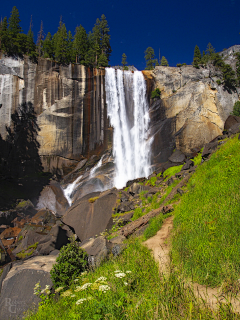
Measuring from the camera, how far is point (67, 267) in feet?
19.7

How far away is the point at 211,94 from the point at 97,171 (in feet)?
66.3

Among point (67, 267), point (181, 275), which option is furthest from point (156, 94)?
point (181, 275)

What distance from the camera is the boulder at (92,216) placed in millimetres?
13922

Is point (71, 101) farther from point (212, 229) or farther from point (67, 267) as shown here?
point (212, 229)

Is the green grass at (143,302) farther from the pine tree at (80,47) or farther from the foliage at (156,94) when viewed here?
the pine tree at (80,47)

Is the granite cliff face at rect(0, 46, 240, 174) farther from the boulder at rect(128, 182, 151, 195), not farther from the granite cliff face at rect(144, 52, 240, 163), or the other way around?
the boulder at rect(128, 182, 151, 195)

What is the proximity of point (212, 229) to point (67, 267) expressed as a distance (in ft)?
13.8

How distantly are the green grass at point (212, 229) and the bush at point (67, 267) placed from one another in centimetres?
298

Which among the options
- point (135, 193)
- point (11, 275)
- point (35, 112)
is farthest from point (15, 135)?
point (11, 275)

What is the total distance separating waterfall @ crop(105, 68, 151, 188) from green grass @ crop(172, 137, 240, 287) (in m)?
22.1

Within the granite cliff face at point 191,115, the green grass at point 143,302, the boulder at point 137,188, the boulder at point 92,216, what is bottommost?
the boulder at point 92,216

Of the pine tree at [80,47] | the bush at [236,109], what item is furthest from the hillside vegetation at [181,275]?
the pine tree at [80,47]

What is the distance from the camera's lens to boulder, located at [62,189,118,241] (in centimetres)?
1392

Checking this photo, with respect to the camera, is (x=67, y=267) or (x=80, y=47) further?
(x=80, y=47)
